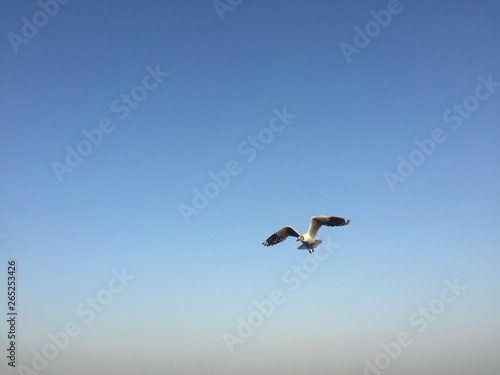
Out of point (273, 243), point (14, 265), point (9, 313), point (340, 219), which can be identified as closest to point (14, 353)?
point (9, 313)

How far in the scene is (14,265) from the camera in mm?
13828

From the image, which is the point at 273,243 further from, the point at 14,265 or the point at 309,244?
the point at 14,265

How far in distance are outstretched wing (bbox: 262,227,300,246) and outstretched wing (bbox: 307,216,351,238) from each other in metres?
0.81

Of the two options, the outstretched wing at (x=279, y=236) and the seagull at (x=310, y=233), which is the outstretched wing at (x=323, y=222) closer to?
the seagull at (x=310, y=233)

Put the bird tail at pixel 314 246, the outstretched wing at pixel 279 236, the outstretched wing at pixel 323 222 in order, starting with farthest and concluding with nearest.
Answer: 1. the outstretched wing at pixel 279 236
2. the outstretched wing at pixel 323 222
3. the bird tail at pixel 314 246

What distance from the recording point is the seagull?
1791 centimetres

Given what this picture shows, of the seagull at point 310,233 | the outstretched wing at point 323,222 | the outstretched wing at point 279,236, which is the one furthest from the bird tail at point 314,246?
the outstretched wing at point 279,236

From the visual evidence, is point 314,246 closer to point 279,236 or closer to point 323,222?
point 323,222

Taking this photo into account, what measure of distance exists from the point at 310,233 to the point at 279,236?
148 centimetres

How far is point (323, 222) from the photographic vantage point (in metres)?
18.4

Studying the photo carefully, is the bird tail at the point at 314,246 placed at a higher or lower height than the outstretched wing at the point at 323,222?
lower

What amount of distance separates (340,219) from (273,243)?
10.3 feet

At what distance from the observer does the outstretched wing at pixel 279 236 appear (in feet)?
61.2

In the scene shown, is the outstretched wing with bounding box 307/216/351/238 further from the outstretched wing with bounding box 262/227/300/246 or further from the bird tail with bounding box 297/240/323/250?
the outstretched wing with bounding box 262/227/300/246
